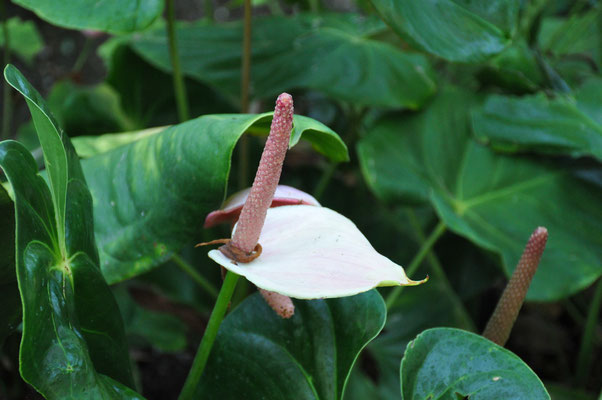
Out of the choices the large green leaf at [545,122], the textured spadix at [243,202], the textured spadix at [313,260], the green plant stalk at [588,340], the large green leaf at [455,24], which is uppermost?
the large green leaf at [455,24]

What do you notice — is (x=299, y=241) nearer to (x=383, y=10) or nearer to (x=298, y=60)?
(x=383, y=10)

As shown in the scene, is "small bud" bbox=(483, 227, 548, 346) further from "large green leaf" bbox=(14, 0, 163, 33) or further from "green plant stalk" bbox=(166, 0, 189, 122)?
"green plant stalk" bbox=(166, 0, 189, 122)

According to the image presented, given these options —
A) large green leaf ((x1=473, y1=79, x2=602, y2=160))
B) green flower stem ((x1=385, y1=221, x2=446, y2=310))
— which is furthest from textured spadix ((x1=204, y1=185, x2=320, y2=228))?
large green leaf ((x1=473, y1=79, x2=602, y2=160))

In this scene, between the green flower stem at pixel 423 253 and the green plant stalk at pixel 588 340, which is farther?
the green plant stalk at pixel 588 340

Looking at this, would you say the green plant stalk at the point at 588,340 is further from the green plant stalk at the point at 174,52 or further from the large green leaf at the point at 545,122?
the green plant stalk at the point at 174,52

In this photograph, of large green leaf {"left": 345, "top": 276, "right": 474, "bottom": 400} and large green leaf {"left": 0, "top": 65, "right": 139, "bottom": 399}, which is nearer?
large green leaf {"left": 0, "top": 65, "right": 139, "bottom": 399}

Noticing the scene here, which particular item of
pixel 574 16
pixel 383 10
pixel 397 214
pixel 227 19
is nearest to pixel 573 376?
pixel 397 214

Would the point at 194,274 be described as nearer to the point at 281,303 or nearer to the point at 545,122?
the point at 281,303

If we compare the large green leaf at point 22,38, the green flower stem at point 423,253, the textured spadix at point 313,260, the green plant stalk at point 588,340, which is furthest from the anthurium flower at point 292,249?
the large green leaf at point 22,38

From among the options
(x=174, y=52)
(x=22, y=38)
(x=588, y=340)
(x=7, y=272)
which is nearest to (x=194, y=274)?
(x=174, y=52)
